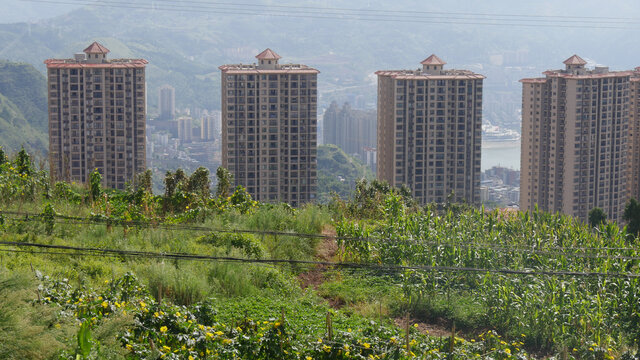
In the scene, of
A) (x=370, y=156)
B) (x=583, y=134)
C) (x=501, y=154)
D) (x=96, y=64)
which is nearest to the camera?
(x=96, y=64)

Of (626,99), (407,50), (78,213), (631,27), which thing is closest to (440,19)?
(407,50)

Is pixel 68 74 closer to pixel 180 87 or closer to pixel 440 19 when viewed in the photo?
pixel 180 87

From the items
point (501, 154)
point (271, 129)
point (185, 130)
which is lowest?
point (501, 154)

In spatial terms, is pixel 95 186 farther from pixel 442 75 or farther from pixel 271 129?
pixel 442 75

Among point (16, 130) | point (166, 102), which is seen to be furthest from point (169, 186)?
point (166, 102)

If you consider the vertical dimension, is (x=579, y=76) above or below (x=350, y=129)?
above

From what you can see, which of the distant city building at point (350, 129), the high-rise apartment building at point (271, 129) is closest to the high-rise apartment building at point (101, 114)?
the high-rise apartment building at point (271, 129)

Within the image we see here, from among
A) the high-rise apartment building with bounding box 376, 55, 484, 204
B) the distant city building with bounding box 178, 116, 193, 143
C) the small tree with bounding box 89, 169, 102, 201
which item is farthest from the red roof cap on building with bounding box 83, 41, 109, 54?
the distant city building with bounding box 178, 116, 193, 143
